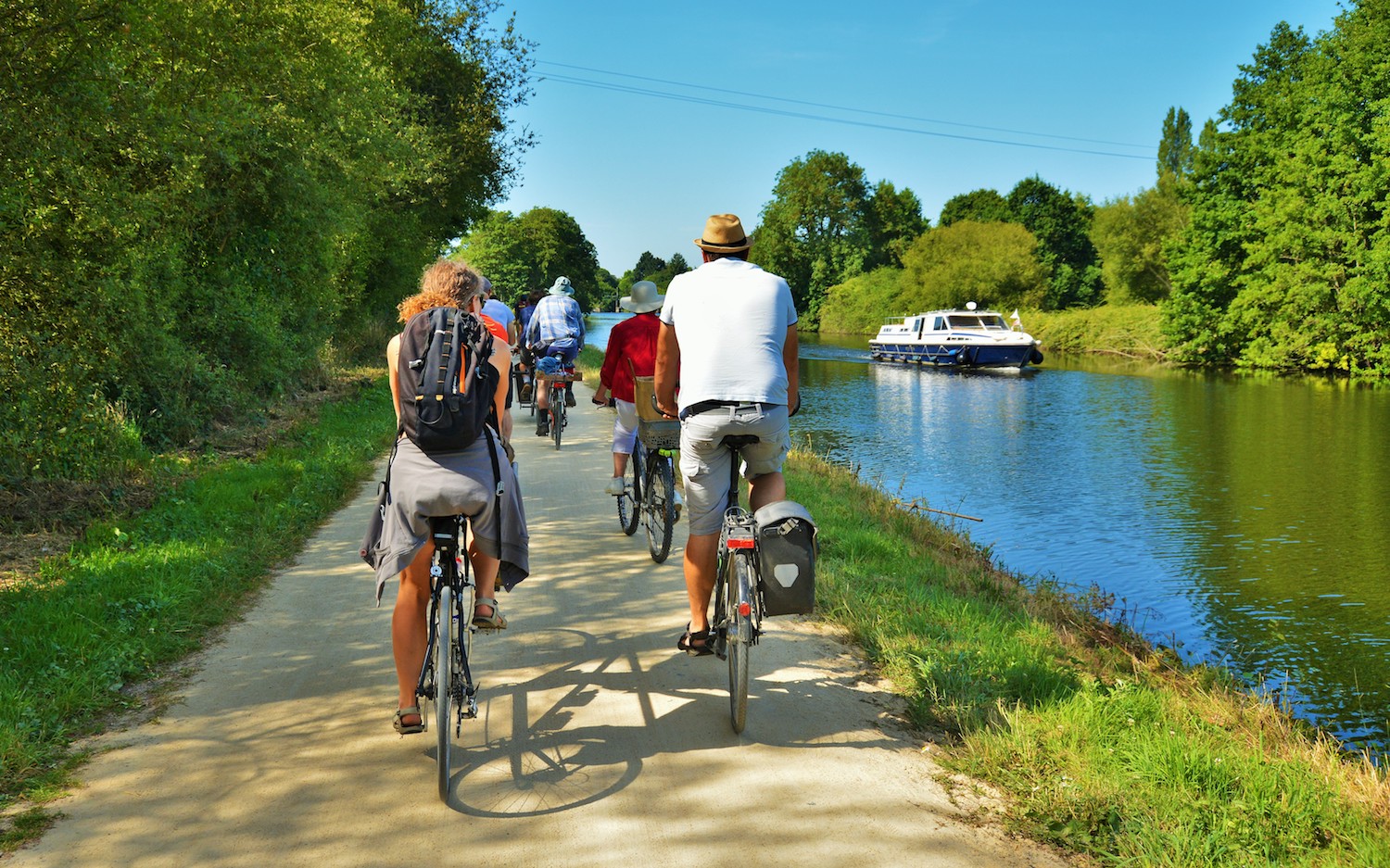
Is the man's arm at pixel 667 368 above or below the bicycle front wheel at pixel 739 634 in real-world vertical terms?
above

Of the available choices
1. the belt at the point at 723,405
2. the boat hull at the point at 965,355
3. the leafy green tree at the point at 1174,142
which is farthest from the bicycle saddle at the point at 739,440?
the leafy green tree at the point at 1174,142

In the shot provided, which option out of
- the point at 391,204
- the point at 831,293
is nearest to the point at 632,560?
the point at 391,204

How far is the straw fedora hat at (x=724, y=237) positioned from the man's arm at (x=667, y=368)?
40cm

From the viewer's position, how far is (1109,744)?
407 cm

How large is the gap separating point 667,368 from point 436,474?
1325 mm

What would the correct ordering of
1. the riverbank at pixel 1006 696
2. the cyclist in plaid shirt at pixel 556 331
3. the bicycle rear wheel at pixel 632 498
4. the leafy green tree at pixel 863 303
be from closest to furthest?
the riverbank at pixel 1006 696 < the bicycle rear wheel at pixel 632 498 < the cyclist in plaid shirt at pixel 556 331 < the leafy green tree at pixel 863 303

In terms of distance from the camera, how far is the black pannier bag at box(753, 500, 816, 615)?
4250 mm

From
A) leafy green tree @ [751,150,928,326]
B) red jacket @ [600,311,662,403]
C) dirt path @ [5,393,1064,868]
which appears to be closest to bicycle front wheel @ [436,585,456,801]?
dirt path @ [5,393,1064,868]

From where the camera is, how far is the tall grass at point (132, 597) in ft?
14.4

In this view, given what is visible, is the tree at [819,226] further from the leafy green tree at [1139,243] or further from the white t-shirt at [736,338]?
the white t-shirt at [736,338]

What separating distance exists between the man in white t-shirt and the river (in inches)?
153

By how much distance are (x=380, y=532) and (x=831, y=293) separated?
3328 inches

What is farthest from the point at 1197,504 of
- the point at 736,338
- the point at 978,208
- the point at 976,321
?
the point at 978,208

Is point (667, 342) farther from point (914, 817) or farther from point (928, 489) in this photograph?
point (928, 489)
